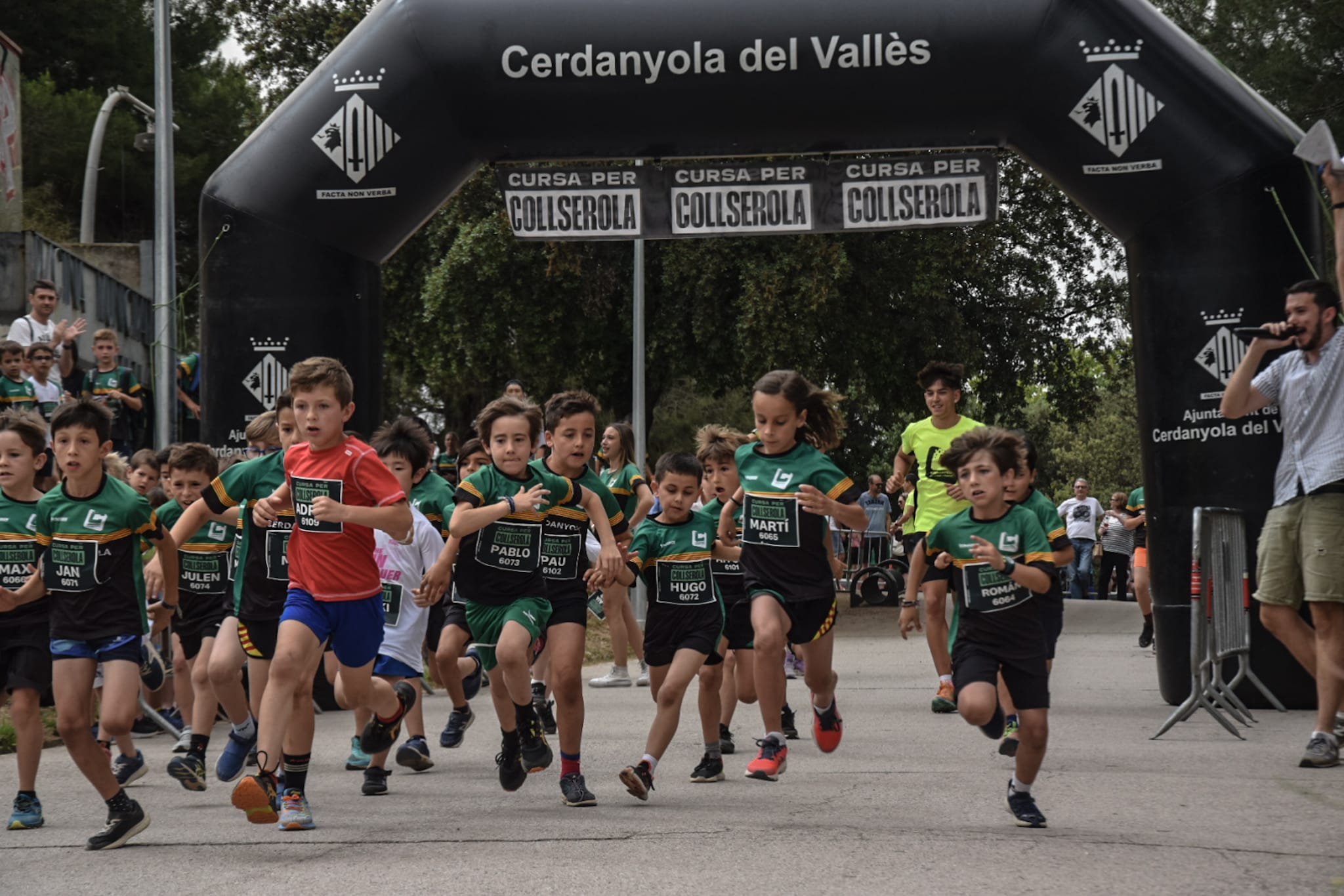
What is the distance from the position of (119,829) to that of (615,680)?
7531 mm

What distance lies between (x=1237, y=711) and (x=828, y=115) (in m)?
4.38

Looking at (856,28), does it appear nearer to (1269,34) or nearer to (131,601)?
(131,601)

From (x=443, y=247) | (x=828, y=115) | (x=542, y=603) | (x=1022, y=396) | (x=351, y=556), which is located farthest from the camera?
(x=1022, y=396)

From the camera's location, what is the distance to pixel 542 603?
25.2ft

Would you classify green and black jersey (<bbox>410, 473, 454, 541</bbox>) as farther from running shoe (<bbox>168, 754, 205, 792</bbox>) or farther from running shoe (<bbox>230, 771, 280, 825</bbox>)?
running shoe (<bbox>230, 771, 280, 825</bbox>)

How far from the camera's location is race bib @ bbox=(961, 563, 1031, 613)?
270 inches

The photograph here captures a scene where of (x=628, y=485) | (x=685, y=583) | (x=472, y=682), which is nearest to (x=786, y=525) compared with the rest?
(x=685, y=583)

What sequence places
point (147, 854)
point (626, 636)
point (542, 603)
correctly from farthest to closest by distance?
1. point (626, 636)
2. point (542, 603)
3. point (147, 854)

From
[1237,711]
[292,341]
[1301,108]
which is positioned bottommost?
[1237,711]

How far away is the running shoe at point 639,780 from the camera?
7.18 m

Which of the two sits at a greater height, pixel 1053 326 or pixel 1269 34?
pixel 1269 34

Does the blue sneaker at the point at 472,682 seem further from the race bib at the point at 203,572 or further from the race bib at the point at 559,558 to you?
the race bib at the point at 559,558

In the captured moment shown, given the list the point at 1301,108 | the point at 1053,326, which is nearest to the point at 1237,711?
the point at 1301,108

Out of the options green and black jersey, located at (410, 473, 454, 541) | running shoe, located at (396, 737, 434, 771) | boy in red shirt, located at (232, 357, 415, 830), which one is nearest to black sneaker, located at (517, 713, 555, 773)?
boy in red shirt, located at (232, 357, 415, 830)
